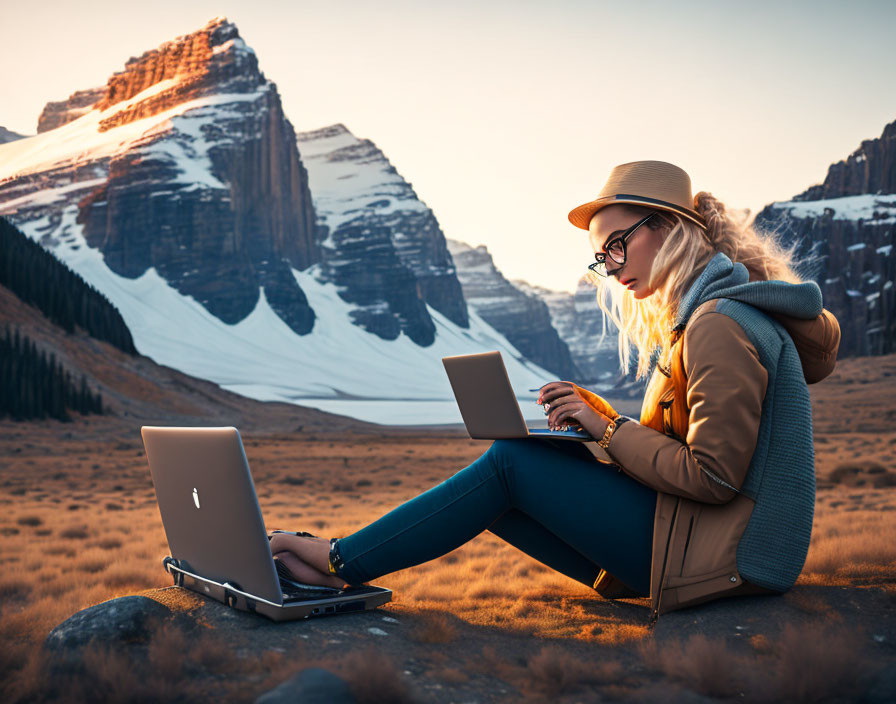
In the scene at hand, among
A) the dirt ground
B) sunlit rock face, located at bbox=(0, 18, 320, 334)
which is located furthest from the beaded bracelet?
sunlit rock face, located at bbox=(0, 18, 320, 334)

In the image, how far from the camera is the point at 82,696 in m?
1.89

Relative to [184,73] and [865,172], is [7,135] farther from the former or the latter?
[865,172]

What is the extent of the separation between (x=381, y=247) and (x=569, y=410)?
15749 cm

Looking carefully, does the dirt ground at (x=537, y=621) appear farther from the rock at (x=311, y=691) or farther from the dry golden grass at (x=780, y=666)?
the rock at (x=311, y=691)

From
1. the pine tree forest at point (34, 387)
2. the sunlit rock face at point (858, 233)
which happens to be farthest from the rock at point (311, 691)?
the sunlit rock face at point (858, 233)

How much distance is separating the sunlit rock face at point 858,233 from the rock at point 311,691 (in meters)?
103

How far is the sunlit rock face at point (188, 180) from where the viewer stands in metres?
111

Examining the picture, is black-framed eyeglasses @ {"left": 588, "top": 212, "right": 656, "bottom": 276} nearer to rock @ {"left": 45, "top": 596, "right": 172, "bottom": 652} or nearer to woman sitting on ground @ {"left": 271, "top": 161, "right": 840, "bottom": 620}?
woman sitting on ground @ {"left": 271, "top": 161, "right": 840, "bottom": 620}

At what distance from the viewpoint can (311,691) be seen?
5.89 ft

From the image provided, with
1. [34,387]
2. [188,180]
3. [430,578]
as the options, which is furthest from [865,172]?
[430,578]

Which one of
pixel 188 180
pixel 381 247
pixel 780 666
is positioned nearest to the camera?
pixel 780 666

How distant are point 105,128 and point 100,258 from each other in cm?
3152

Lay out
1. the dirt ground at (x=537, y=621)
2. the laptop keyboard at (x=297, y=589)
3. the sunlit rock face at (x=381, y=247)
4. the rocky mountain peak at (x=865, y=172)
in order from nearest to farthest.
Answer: the dirt ground at (x=537, y=621)
the laptop keyboard at (x=297, y=589)
the rocky mountain peak at (x=865, y=172)
the sunlit rock face at (x=381, y=247)

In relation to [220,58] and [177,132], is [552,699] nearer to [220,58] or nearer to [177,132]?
[177,132]
